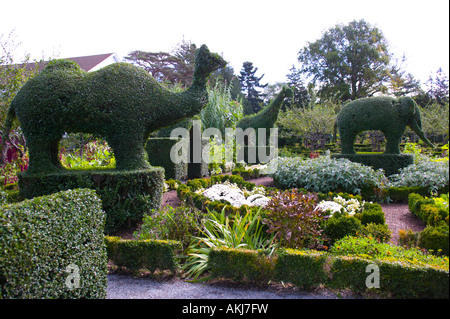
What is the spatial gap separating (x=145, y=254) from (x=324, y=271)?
2269 millimetres

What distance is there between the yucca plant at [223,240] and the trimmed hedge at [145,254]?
264 millimetres

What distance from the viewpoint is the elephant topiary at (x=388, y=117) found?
29.6 feet

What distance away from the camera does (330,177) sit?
780 cm

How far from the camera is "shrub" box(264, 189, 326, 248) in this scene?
13.4 feet

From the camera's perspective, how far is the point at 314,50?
3061 cm

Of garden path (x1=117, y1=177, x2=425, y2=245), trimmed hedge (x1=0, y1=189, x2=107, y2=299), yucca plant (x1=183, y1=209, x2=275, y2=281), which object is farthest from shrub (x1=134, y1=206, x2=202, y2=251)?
trimmed hedge (x1=0, y1=189, x2=107, y2=299)

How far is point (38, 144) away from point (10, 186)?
11.7 ft

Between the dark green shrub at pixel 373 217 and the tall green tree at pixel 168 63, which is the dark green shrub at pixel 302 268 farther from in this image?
the tall green tree at pixel 168 63

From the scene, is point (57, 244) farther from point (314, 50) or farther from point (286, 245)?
point (314, 50)

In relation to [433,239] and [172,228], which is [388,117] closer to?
[433,239]
